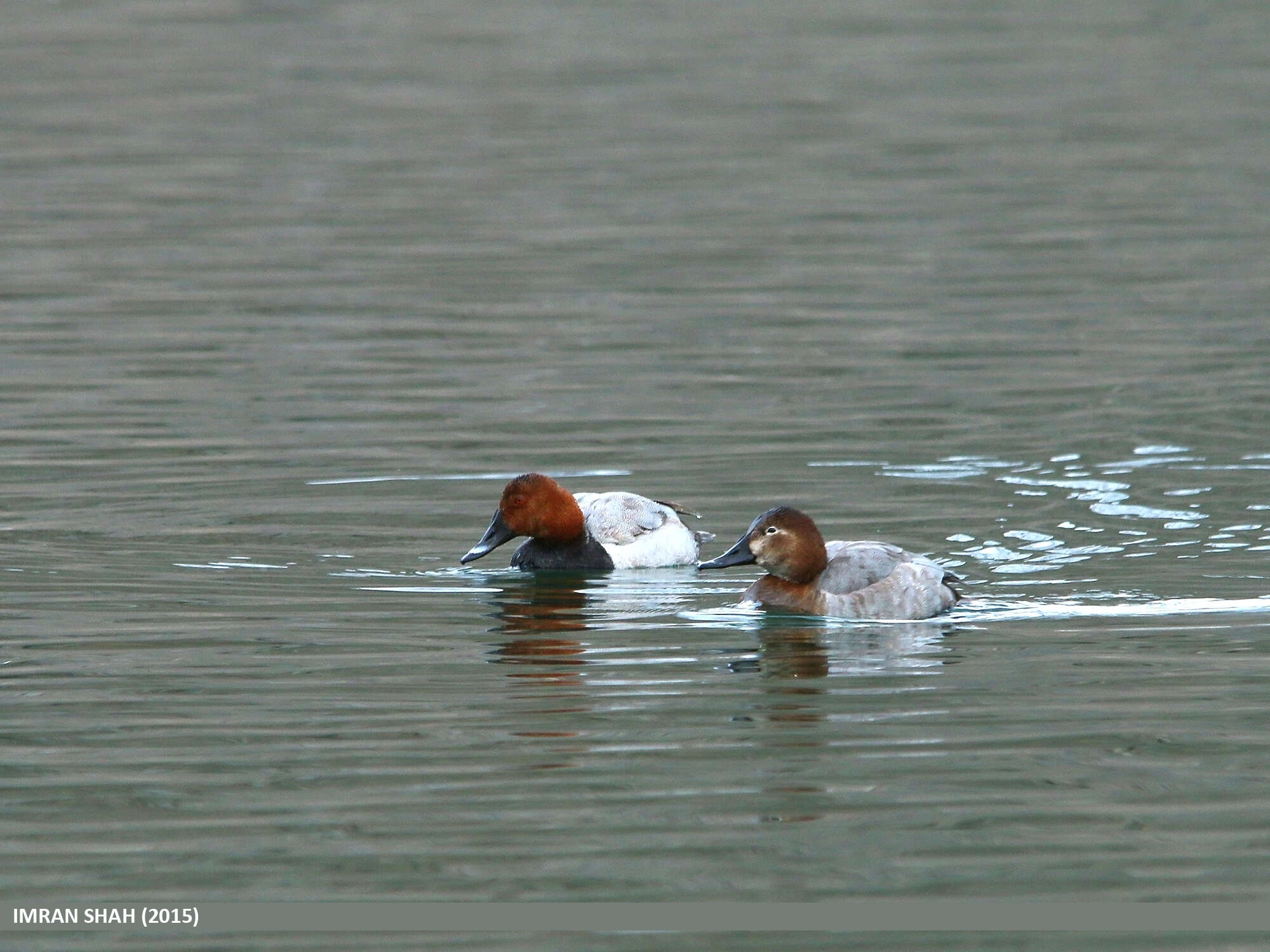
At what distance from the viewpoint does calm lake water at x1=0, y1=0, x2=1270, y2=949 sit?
693 cm

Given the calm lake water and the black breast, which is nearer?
the calm lake water

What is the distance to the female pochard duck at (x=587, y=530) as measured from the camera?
11.2 m

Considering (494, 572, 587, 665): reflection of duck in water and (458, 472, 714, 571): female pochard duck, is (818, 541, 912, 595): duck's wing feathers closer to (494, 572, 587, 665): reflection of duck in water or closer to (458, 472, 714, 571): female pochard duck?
(494, 572, 587, 665): reflection of duck in water

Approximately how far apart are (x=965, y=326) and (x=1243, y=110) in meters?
11.9

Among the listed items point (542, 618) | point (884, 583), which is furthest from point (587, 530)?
point (884, 583)

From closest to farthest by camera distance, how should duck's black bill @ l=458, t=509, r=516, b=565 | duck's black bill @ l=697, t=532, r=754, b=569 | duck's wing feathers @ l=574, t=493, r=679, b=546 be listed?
1. duck's black bill @ l=697, t=532, r=754, b=569
2. duck's black bill @ l=458, t=509, r=516, b=565
3. duck's wing feathers @ l=574, t=493, r=679, b=546

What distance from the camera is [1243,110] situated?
89.7 ft

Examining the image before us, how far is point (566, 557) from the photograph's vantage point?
11.5 m

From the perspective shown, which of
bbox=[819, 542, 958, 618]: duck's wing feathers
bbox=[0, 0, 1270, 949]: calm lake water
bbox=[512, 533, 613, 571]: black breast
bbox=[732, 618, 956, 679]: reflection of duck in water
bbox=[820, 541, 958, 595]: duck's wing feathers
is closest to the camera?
bbox=[0, 0, 1270, 949]: calm lake water

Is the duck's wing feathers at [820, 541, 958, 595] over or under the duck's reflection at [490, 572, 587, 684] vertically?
over

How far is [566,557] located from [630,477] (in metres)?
1.47

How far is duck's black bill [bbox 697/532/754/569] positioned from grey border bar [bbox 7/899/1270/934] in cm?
377

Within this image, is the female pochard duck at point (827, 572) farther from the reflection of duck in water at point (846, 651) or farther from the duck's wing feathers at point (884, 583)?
the reflection of duck in water at point (846, 651)

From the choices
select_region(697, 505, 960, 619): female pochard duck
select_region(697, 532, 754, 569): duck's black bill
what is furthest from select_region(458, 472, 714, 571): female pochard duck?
select_region(697, 505, 960, 619): female pochard duck
